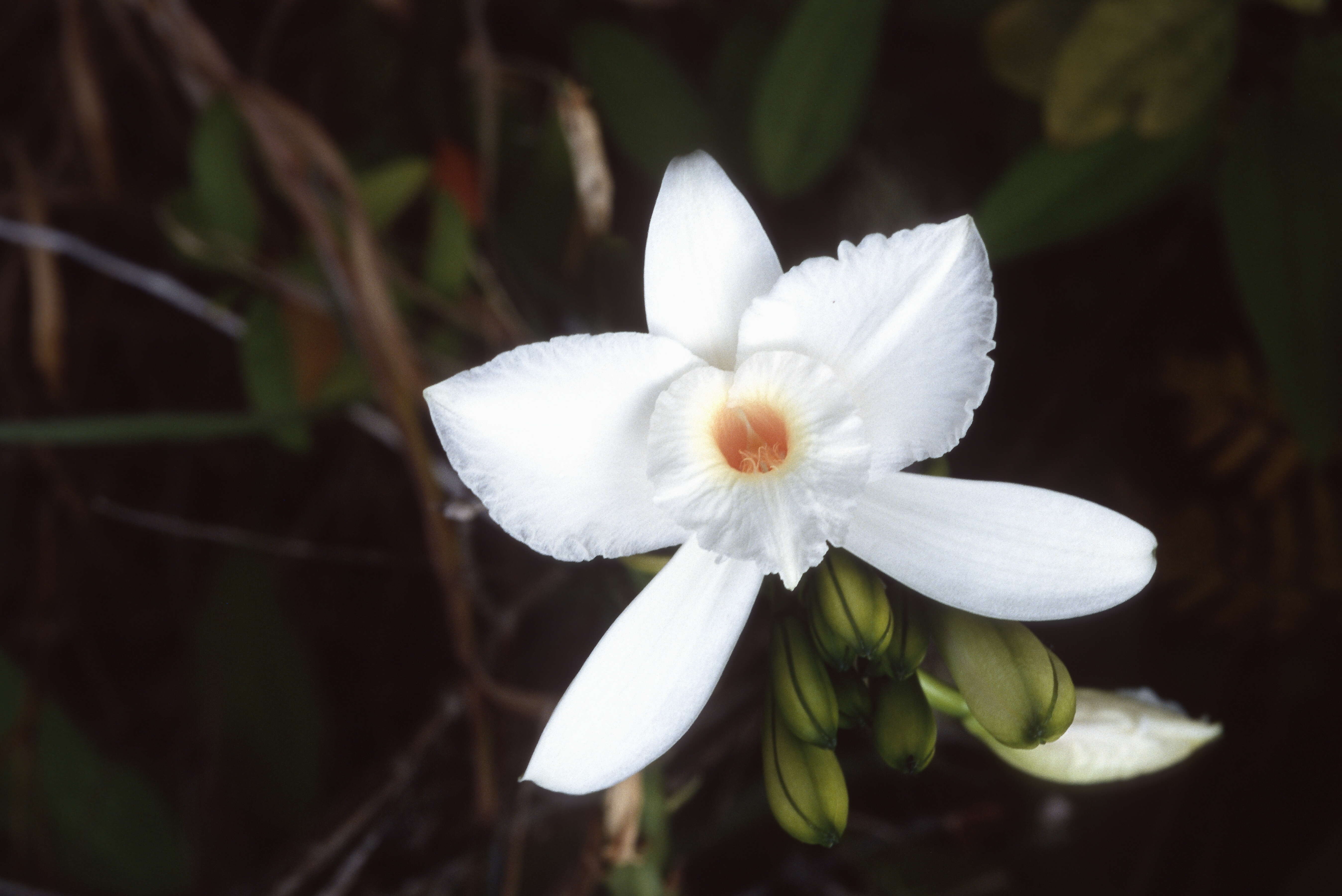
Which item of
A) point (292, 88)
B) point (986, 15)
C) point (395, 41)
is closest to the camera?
point (986, 15)

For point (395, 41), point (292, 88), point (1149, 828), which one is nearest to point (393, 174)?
point (395, 41)

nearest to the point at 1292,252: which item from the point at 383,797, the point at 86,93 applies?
the point at 383,797

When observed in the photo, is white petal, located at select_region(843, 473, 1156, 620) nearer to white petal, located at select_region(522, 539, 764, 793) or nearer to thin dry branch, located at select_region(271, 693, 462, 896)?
white petal, located at select_region(522, 539, 764, 793)

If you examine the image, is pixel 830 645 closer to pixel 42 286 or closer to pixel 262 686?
pixel 262 686

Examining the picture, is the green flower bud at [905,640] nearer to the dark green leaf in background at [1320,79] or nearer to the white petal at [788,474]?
the white petal at [788,474]

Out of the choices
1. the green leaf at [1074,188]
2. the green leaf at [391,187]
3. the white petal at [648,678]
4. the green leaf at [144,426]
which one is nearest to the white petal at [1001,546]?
the white petal at [648,678]

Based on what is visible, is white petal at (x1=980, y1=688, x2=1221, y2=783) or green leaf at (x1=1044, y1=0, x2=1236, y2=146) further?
green leaf at (x1=1044, y1=0, x2=1236, y2=146)

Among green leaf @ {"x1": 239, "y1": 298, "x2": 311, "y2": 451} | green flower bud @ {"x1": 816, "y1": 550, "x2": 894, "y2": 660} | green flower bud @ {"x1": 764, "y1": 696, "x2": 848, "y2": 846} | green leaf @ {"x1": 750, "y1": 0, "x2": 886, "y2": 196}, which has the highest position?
green leaf @ {"x1": 750, "y1": 0, "x2": 886, "y2": 196}

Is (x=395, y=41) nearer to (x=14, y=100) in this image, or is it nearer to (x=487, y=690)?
(x=14, y=100)

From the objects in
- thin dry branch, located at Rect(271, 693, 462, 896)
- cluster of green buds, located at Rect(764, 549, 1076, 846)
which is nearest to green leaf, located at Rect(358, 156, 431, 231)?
thin dry branch, located at Rect(271, 693, 462, 896)
